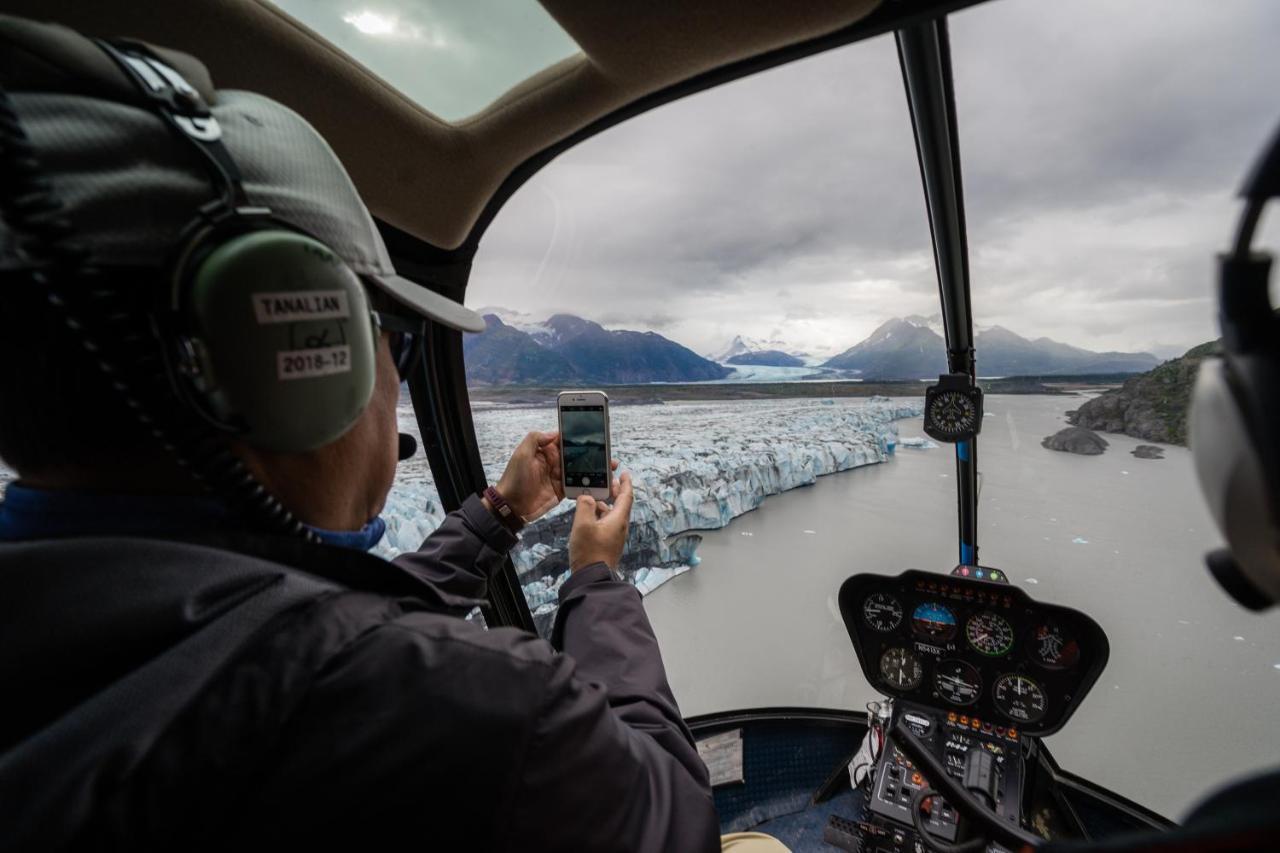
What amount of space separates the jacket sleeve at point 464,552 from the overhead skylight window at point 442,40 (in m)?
1.00

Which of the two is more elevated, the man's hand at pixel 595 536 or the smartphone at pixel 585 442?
the smartphone at pixel 585 442

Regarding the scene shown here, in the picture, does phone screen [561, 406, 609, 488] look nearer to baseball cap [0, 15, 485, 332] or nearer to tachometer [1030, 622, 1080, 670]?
baseball cap [0, 15, 485, 332]

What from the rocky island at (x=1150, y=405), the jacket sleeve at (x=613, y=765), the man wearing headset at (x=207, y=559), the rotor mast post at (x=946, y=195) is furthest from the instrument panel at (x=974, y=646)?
the man wearing headset at (x=207, y=559)

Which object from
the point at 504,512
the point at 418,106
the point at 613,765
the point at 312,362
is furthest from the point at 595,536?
the point at 418,106

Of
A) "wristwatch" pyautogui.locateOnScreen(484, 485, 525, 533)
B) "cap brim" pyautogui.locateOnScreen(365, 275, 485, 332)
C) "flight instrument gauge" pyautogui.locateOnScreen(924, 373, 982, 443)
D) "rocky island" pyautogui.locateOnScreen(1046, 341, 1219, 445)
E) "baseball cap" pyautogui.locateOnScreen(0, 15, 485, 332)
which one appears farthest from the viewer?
"flight instrument gauge" pyautogui.locateOnScreen(924, 373, 982, 443)

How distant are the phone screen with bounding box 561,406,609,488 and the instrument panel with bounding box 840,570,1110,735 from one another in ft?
3.80

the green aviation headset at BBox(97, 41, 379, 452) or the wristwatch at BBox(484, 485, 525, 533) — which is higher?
the green aviation headset at BBox(97, 41, 379, 452)

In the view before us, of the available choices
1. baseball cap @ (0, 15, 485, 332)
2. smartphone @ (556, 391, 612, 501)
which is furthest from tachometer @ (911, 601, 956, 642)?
baseball cap @ (0, 15, 485, 332)

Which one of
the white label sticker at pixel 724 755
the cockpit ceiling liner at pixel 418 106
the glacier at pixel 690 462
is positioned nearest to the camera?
the cockpit ceiling liner at pixel 418 106

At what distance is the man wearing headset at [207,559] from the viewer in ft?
1.22

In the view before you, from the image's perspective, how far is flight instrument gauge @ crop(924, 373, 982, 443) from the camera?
5.84ft

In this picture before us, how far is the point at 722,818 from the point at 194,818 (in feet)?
8.01

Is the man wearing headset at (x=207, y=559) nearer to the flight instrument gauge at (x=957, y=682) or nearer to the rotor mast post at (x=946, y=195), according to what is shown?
the rotor mast post at (x=946, y=195)

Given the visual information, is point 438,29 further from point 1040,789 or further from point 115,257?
point 1040,789
